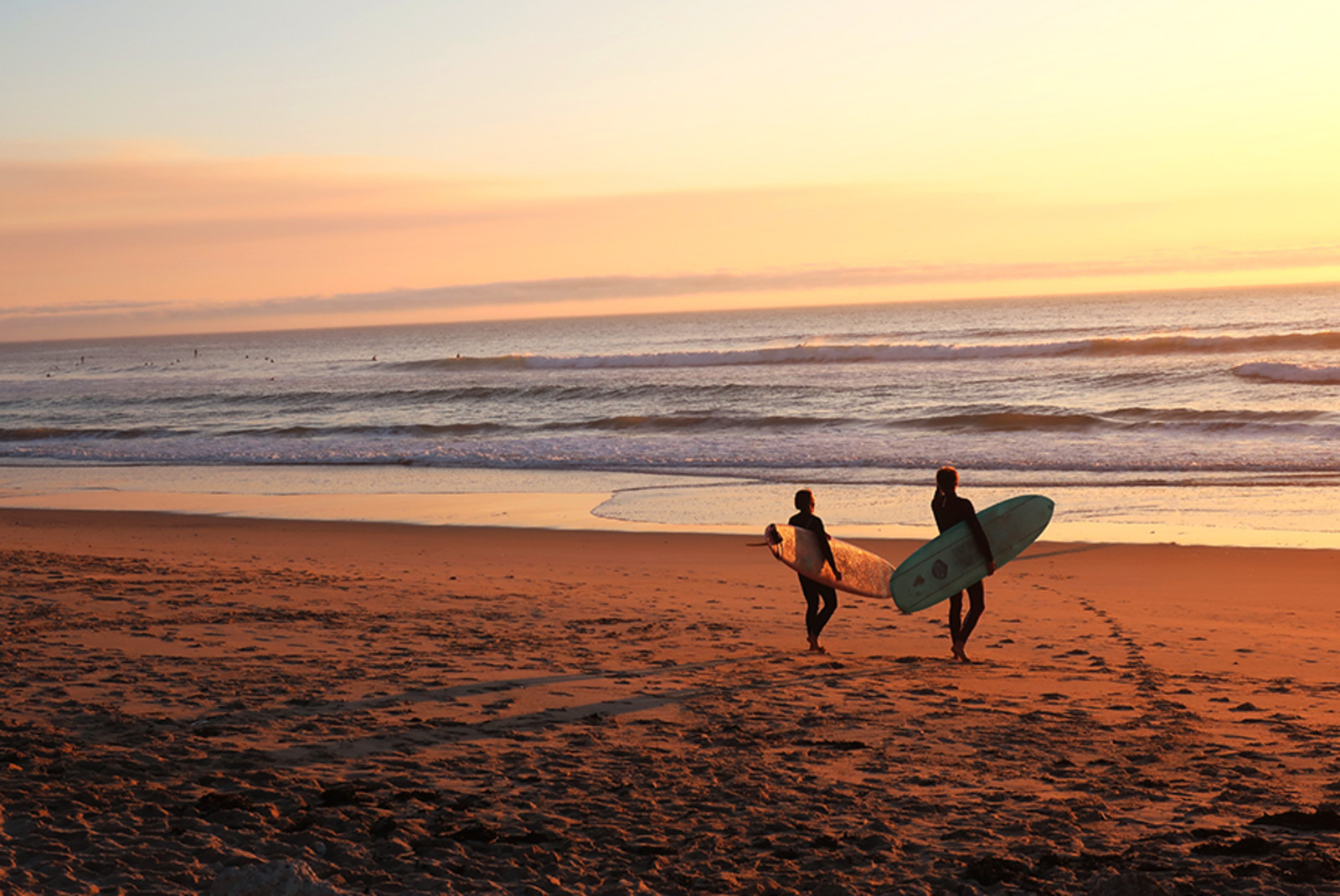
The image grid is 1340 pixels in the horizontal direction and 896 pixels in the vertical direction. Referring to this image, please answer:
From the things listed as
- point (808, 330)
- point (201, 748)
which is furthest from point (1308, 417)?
point (808, 330)

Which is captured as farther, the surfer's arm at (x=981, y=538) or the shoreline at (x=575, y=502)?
the shoreline at (x=575, y=502)

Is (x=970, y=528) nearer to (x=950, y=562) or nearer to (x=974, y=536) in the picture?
(x=974, y=536)

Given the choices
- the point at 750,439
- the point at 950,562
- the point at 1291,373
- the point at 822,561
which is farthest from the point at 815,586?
the point at 1291,373

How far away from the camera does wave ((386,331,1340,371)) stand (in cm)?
4672

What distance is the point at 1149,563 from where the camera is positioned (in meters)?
11.4

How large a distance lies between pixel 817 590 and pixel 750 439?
1855 centimetres

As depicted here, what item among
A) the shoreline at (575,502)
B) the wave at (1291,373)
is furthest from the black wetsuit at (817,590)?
the wave at (1291,373)

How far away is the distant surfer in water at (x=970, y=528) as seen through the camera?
7660 mm

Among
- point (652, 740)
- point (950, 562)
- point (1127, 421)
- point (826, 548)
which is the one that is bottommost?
point (652, 740)

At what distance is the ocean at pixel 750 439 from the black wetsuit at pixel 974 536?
5770 millimetres

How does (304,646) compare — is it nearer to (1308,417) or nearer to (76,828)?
(76,828)

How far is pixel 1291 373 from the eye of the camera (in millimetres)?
34875

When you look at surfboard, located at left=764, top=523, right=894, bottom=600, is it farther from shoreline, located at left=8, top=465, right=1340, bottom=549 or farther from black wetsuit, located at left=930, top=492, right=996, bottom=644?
shoreline, located at left=8, top=465, right=1340, bottom=549

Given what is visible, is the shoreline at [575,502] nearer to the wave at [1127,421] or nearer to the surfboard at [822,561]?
the surfboard at [822,561]
